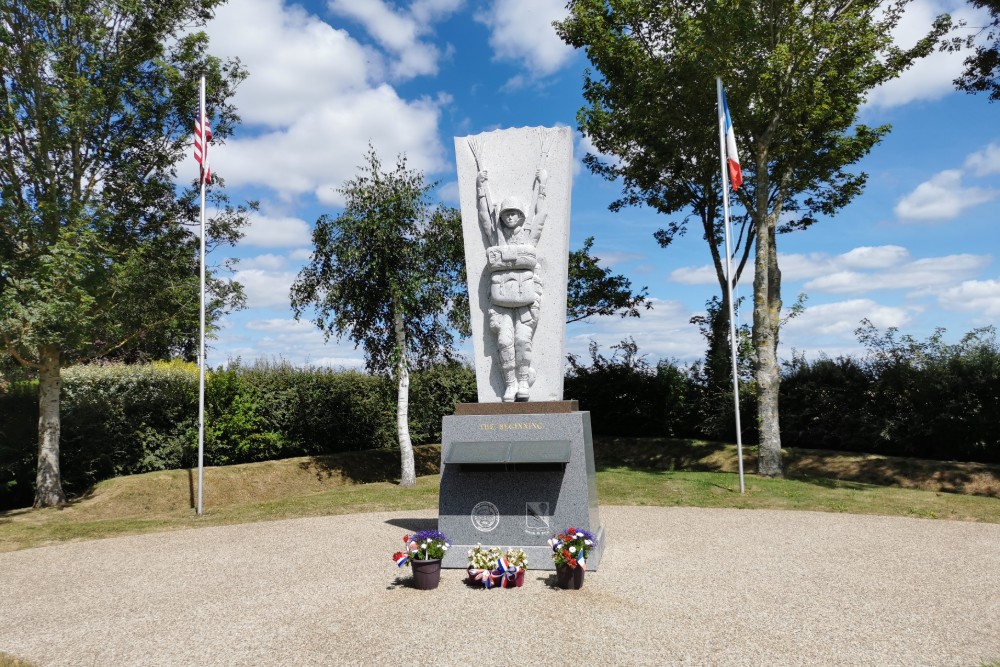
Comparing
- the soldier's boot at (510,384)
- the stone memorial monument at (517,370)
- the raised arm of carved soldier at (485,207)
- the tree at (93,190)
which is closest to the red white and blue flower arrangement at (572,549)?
the stone memorial monument at (517,370)

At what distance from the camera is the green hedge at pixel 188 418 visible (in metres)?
12.1

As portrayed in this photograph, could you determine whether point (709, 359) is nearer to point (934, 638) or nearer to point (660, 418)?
point (660, 418)

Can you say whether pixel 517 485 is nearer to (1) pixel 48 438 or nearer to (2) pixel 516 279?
(2) pixel 516 279

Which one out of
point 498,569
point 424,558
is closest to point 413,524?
point 424,558

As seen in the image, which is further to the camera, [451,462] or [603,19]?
[603,19]

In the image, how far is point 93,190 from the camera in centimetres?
1176

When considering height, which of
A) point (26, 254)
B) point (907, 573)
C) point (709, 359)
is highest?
point (26, 254)

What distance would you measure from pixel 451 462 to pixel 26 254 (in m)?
7.94

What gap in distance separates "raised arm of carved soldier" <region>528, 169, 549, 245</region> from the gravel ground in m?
3.42

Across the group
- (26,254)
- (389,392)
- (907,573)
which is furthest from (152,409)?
(907,573)

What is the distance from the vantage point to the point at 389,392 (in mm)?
16438

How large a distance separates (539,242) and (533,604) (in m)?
3.80

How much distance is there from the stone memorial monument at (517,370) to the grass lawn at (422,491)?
150 inches

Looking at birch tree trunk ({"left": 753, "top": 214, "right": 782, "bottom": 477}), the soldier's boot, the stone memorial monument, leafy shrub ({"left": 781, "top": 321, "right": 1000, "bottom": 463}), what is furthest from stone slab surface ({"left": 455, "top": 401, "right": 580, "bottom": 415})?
leafy shrub ({"left": 781, "top": 321, "right": 1000, "bottom": 463})
